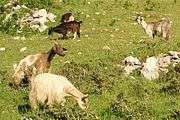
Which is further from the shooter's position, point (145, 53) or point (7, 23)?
point (7, 23)

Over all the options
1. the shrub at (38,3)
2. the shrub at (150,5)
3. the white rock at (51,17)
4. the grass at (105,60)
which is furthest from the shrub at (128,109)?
the shrub at (150,5)

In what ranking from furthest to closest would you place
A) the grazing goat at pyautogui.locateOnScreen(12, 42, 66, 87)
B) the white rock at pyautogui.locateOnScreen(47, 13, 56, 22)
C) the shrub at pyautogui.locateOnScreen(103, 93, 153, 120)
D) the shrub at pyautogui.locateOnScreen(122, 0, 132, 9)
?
the shrub at pyautogui.locateOnScreen(122, 0, 132, 9), the white rock at pyautogui.locateOnScreen(47, 13, 56, 22), the grazing goat at pyautogui.locateOnScreen(12, 42, 66, 87), the shrub at pyautogui.locateOnScreen(103, 93, 153, 120)

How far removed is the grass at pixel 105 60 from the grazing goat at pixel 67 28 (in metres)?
0.43

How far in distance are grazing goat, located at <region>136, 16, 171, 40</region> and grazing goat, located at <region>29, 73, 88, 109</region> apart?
1437cm

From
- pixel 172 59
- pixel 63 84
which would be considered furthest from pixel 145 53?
pixel 63 84

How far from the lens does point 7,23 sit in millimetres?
32469

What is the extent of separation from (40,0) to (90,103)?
17491mm

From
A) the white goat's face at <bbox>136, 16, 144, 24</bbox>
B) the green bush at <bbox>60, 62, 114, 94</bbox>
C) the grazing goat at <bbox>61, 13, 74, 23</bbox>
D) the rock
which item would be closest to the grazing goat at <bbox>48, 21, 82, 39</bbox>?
the grazing goat at <bbox>61, 13, 74, 23</bbox>

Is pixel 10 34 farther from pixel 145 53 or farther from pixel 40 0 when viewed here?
pixel 145 53

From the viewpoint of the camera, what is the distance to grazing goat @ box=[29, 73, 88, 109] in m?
17.2

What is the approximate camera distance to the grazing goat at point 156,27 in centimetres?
3148

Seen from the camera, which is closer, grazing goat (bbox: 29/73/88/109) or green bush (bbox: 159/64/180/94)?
grazing goat (bbox: 29/73/88/109)

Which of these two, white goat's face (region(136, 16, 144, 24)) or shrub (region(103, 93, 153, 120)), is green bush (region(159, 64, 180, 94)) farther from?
white goat's face (region(136, 16, 144, 24))

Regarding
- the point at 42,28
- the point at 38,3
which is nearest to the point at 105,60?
the point at 42,28
